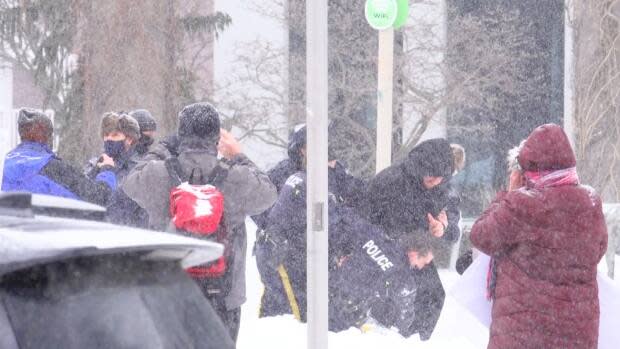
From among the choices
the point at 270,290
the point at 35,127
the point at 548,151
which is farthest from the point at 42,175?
the point at 548,151

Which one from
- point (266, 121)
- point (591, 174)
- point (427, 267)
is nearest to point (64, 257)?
point (427, 267)

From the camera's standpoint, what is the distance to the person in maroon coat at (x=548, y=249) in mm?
5344

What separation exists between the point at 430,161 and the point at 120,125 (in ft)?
7.06

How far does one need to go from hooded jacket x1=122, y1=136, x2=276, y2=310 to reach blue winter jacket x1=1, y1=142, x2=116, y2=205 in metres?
1.06

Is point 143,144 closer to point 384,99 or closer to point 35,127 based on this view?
point 35,127

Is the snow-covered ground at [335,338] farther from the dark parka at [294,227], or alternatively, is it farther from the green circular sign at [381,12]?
the green circular sign at [381,12]

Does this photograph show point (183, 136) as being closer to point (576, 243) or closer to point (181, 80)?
point (576, 243)

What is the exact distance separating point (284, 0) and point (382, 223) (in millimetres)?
14294

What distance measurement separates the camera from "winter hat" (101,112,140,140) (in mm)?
8039

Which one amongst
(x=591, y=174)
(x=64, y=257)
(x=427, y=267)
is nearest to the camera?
(x=64, y=257)

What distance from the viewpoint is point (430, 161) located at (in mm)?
8094

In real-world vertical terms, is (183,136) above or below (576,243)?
above

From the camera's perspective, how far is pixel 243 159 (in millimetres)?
5840

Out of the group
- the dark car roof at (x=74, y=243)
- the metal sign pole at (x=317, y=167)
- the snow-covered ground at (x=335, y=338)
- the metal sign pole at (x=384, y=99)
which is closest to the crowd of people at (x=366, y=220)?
the snow-covered ground at (x=335, y=338)
